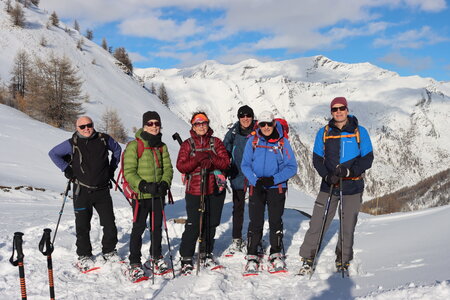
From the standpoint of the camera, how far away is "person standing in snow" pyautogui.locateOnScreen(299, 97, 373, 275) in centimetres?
570

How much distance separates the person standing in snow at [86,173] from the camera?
598 cm

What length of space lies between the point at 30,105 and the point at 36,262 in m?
32.6

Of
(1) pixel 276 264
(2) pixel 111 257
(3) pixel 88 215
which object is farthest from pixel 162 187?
(1) pixel 276 264

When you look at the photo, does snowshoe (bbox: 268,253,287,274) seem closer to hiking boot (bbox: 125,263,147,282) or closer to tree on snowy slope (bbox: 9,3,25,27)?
hiking boot (bbox: 125,263,147,282)

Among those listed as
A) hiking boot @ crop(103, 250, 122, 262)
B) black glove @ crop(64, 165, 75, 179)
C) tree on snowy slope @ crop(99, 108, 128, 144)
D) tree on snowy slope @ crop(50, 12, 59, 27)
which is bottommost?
hiking boot @ crop(103, 250, 122, 262)

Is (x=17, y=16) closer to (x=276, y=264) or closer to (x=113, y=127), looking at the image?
(x=113, y=127)

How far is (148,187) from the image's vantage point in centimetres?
557

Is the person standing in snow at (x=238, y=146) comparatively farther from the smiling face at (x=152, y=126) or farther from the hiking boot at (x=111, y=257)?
the hiking boot at (x=111, y=257)

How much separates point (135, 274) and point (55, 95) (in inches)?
1310

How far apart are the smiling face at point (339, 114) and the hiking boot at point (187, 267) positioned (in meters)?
3.36

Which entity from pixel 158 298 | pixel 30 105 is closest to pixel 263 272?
pixel 158 298

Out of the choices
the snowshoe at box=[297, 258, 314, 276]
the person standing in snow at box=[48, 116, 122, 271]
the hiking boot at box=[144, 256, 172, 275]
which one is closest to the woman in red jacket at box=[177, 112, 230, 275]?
the hiking boot at box=[144, 256, 172, 275]

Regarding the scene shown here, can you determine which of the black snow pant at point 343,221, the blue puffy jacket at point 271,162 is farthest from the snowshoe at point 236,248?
the blue puffy jacket at point 271,162

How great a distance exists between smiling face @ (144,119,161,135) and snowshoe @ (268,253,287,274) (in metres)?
2.96
